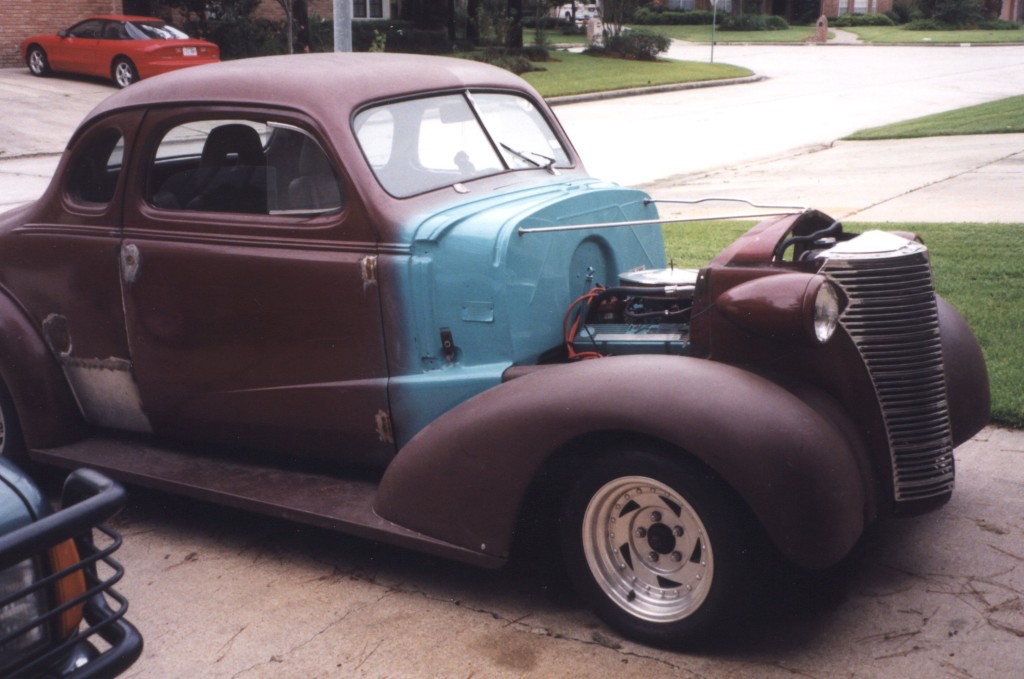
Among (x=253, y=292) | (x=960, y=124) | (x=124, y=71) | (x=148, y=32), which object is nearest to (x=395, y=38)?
(x=148, y=32)

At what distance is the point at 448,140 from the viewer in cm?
463

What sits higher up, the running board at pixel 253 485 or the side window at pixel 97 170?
the side window at pixel 97 170

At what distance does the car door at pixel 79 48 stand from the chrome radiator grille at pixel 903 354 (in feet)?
78.8

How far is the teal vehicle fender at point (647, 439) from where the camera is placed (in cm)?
326

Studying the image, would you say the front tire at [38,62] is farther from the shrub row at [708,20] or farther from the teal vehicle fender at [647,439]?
the shrub row at [708,20]

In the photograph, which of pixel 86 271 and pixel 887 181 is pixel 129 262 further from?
pixel 887 181

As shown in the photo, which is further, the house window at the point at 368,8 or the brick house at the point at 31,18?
the house window at the point at 368,8

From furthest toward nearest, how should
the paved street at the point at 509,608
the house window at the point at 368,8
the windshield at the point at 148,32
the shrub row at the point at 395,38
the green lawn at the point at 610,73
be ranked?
the house window at the point at 368,8 < the shrub row at the point at 395,38 < the green lawn at the point at 610,73 < the windshield at the point at 148,32 < the paved street at the point at 509,608

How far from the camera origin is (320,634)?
3.71 m

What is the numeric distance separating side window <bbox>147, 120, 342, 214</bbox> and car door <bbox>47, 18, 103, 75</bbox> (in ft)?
72.0

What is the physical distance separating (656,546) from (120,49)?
23.2 meters

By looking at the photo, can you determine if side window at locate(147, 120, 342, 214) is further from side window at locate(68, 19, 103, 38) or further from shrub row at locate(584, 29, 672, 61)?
shrub row at locate(584, 29, 672, 61)

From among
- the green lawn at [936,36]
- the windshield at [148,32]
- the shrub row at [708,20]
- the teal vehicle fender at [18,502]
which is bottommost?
the teal vehicle fender at [18,502]

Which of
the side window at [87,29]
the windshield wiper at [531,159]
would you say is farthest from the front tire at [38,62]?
the windshield wiper at [531,159]
